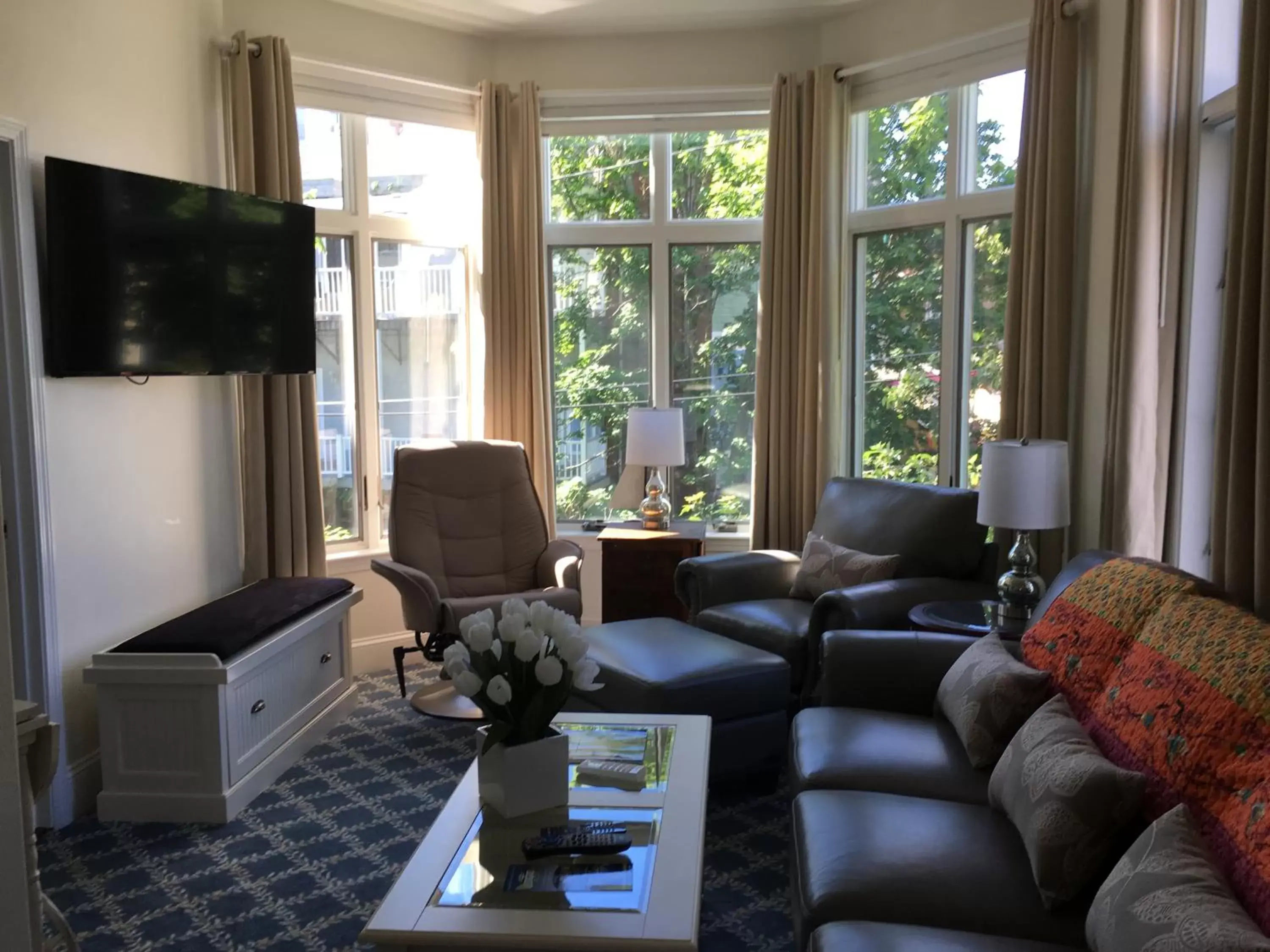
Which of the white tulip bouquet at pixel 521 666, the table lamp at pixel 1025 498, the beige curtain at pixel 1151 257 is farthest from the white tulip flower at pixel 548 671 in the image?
the beige curtain at pixel 1151 257

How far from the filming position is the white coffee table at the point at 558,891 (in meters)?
1.74

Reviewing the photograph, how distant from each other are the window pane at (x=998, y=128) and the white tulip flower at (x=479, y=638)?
3102 mm

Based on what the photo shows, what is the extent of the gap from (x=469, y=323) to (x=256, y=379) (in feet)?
4.02

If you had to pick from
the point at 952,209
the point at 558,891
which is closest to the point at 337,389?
the point at 952,209

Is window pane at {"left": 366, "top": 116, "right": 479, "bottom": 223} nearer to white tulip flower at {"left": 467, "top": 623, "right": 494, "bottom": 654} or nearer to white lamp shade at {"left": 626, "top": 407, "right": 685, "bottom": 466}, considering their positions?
white lamp shade at {"left": 626, "top": 407, "right": 685, "bottom": 466}

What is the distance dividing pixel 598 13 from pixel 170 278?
2.34 meters

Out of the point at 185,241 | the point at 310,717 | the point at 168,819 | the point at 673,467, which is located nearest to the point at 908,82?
the point at 673,467

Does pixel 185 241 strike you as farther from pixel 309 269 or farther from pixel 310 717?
pixel 310 717

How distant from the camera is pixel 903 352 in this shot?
4.72m

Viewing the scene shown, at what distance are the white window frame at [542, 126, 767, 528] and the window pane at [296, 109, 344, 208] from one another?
994 millimetres

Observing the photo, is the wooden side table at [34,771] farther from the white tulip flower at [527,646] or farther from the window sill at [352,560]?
the window sill at [352,560]

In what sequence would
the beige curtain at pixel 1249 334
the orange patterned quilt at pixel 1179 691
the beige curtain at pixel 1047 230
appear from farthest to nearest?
the beige curtain at pixel 1047 230 < the beige curtain at pixel 1249 334 < the orange patterned quilt at pixel 1179 691

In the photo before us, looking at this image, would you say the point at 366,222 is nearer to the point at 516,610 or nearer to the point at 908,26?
the point at 908,26

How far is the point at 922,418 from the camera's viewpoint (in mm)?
4668
